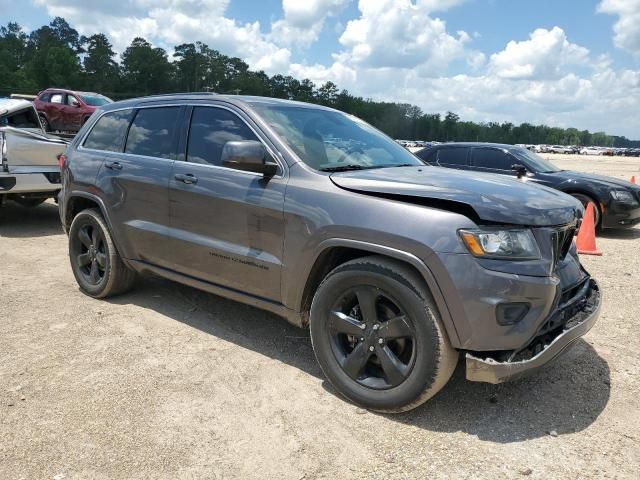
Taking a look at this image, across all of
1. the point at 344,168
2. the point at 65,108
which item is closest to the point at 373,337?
the point at 344,168

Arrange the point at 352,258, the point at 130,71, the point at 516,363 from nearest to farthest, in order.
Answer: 1. the point at 516,363
2. the point at 352,258
3. the point at 130,71

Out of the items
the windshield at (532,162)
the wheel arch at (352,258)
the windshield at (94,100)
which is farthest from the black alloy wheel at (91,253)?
the windshield at (94,100)

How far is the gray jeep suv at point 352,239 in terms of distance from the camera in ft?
8.79

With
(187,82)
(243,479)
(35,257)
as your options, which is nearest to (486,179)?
(243,479)

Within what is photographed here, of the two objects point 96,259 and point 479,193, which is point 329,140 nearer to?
point 479,193

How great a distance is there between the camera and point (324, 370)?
3244 millimetres

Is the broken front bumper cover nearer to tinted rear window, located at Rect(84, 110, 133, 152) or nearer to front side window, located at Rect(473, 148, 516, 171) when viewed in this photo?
tinted rear window, located at Rect(84, 110, 133, 152)

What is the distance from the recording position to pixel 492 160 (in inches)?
374

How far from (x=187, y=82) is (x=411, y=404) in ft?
343

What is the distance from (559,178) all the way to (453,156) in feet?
6.20

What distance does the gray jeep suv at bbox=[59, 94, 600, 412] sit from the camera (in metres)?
2.68

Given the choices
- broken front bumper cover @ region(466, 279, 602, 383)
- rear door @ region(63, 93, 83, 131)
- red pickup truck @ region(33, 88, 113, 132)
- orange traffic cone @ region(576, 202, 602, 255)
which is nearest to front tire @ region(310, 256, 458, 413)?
broken front bumper cover @ region(466, 279, 602, 383)

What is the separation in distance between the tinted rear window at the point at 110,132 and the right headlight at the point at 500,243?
329cm

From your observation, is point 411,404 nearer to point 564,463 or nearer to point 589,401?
point 564,463
